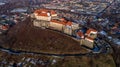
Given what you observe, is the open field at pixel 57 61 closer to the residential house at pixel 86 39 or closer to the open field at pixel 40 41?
the open field at pixel 40 41

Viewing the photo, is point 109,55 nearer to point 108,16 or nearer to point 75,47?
point 75,47

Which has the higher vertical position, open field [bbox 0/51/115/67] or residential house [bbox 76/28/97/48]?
residential house [bbox 76/28/97/48]

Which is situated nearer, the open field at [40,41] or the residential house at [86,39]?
the residential house at [86,39]

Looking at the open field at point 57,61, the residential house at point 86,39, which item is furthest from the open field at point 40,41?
the open field at point 57,61

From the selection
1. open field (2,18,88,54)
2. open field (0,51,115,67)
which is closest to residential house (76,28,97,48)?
open field (2,18,88,54)

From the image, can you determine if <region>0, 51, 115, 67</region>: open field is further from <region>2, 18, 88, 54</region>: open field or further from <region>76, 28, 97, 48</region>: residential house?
<region>76, 28, 97, 48</region>: residential house

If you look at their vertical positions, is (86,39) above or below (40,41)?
above

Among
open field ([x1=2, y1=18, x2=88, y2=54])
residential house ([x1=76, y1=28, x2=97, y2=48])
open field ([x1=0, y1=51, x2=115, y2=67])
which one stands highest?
residential house ([x1=76, y1=28, x2=97, y2=48])

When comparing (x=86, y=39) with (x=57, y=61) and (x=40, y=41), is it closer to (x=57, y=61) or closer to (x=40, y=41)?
(x=57, y=61)

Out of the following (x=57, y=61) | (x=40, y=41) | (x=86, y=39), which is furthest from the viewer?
(x=40, y=41)

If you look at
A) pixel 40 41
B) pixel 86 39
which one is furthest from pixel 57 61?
pixel 40 41

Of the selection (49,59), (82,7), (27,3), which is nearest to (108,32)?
(49,59)
